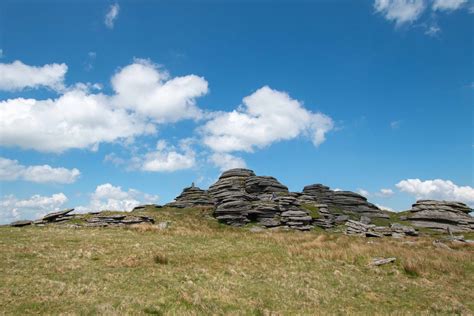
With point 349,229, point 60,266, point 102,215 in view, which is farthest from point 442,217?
point 60,266

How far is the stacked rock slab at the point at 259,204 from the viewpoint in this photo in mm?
56188

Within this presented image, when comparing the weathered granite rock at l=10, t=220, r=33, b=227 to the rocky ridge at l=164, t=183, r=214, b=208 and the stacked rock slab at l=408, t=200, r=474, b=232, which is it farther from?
the stacked rock slab at l=408, t=200, r=474, b=232

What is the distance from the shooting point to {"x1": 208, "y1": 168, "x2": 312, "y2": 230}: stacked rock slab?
56.2 meters

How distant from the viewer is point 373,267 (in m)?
24.9

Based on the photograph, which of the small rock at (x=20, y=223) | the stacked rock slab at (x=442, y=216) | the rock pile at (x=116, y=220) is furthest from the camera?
the stacked rock slab at (x=442, y=216)

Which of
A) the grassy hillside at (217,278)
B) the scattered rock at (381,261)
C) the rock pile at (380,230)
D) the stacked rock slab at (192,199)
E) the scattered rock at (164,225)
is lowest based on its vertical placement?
the grassy hillside at (217,278)

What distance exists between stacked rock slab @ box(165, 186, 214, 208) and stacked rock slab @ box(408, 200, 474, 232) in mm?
38125

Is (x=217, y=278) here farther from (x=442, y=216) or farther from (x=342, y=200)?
(x=342, y=200)

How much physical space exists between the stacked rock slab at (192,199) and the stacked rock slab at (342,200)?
19009mm

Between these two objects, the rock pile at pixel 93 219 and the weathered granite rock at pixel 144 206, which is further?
the weathered granite rock at pixel 144 206

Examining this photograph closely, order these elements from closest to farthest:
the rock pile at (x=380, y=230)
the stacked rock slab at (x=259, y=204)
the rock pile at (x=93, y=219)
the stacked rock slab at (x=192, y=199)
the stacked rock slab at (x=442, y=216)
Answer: the rock pile at (x=93, y=219)
the rock pile at (x=380, y=230)
the stacked rock slab at (x=259, y=204)
the stacked rock slab at (x=442, y=216)
the stacked rock slab at (x=192, y=199)

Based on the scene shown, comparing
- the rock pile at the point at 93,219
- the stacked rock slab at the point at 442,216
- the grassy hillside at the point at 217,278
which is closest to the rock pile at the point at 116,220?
the rock pile at the point at 93,219

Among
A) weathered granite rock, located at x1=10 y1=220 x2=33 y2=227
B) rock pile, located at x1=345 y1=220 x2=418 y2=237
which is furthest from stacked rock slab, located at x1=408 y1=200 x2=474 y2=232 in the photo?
weathered granite rock, located at x1=10 y1=220 x2=33 y2=227

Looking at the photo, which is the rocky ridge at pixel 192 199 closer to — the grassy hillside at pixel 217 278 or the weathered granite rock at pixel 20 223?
the weathered granite rock at pixel 20 223
